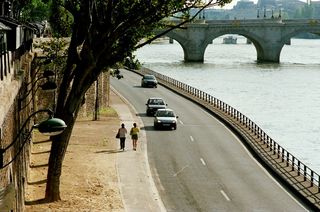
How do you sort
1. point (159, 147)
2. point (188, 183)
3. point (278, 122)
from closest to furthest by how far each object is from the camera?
point (188, 183), point (159, 147), point (278, 122)

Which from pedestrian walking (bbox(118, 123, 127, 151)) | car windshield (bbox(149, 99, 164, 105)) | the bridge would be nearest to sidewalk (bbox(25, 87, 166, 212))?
pedestrian walking (bbox(118, 123, 127, 151))

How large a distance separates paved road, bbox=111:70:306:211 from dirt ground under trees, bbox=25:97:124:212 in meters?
2.23

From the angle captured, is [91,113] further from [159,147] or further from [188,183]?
[188,183]

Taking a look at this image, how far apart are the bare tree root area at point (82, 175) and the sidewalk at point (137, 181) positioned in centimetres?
35

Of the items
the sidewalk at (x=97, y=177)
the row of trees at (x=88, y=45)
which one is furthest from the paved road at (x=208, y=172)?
the row of trees at (x=88, y=45)

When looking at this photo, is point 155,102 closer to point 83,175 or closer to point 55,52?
point 55,52

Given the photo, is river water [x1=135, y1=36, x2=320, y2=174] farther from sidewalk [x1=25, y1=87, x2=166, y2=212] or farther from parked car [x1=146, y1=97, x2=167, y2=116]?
sidewalk [x1=25, y1=87, x2=166, y2=212]

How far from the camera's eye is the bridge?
127375 millimetres

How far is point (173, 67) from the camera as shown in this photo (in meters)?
113

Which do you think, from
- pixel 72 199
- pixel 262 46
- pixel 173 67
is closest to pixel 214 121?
pixel 72 199

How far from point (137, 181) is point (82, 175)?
253cm

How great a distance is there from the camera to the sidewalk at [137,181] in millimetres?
23641

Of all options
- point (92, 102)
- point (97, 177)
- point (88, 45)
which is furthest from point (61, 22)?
point (88, 45)

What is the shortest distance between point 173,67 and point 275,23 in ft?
97.6
